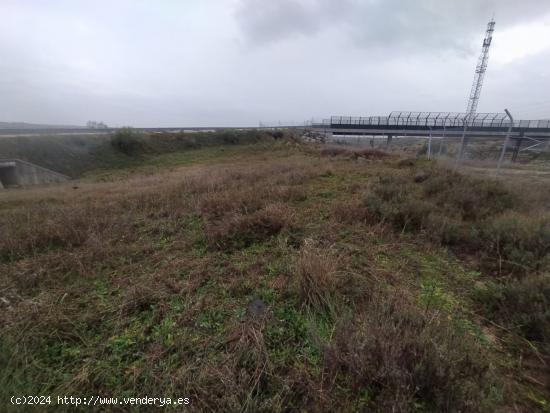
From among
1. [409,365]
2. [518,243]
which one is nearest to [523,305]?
[518,243]

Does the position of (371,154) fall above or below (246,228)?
below

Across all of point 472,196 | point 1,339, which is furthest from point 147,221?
point 472,196

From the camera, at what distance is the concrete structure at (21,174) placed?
59.0ft

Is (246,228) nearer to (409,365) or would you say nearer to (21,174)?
(409,365)

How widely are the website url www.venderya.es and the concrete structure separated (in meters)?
23.5

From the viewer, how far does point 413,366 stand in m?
1.64

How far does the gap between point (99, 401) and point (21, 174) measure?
25.1 m

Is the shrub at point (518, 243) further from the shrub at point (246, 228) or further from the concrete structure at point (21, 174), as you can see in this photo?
the concrete structure at point (21, 174)

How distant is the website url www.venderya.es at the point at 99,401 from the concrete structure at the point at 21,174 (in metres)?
23.5

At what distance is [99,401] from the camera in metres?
1.79

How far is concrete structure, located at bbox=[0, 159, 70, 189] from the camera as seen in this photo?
18.0 metres

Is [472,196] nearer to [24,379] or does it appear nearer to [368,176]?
[368,176]

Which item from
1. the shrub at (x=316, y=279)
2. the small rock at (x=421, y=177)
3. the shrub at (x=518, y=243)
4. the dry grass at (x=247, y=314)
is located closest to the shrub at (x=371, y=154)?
the small rock at (x=421, y=177)

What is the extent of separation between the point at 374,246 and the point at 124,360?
11.5 ft
